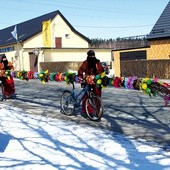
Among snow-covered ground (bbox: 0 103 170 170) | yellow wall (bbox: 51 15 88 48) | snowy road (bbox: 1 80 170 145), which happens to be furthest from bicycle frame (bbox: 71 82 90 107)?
yellow wall (bbox: 51 15 88 48)

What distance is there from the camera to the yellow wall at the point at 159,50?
24.7 m

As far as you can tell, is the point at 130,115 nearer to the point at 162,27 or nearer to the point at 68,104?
the point at 68,104

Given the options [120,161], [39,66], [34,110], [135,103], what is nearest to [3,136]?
[120,161]

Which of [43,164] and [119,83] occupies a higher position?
[119,83]

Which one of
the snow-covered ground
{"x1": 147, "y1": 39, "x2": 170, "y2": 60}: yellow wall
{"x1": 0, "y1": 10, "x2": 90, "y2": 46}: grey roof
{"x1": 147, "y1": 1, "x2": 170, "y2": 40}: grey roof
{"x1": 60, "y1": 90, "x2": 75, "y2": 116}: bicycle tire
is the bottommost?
the snow-covered ground

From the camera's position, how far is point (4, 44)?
4578 centimetres

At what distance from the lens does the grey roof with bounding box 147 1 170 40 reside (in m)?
24.9

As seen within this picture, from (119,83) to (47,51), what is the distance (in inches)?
1227

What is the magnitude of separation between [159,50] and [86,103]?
678 inches

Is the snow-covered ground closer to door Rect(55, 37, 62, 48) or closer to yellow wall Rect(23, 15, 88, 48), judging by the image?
yellow wall Rect(23, 15, 88, 48)

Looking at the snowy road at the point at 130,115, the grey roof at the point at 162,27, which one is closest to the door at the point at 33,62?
the grey roof at the point at 162,27

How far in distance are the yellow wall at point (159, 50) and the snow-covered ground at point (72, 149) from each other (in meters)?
17.9

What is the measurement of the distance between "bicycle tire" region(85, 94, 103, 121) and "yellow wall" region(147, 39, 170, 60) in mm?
16981

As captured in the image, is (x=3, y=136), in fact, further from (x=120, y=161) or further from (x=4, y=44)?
(x=4, y=44)
